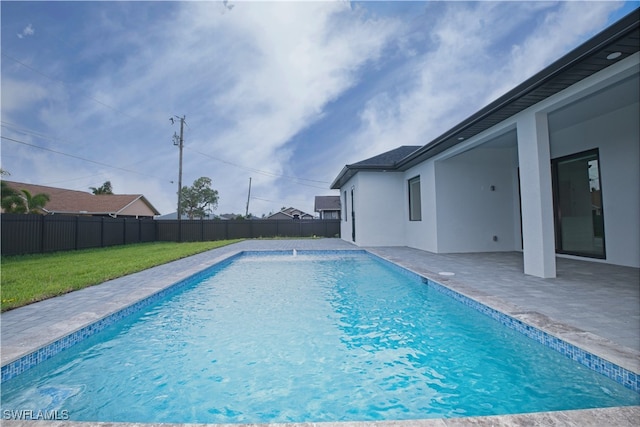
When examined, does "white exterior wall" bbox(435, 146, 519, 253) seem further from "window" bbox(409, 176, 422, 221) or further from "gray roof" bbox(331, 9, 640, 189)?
"gray roof" bbox(331, 9, 640, 189)

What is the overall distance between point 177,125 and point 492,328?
21.8 meters

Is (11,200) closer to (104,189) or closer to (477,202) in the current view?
(477,202)

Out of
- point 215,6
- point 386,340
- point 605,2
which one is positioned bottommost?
point 386,340

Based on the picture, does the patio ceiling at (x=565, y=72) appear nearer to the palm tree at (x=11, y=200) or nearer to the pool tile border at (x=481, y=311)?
the pool tile border at (x=481, y=311)

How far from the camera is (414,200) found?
10.7 m

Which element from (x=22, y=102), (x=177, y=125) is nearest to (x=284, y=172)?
(x=177, y=125)

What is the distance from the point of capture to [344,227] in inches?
611

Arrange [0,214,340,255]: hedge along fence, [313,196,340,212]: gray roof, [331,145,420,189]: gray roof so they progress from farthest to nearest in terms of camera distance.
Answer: [313,196,340,212]: gray roof, [331,145,420,189]: gray roof, [0,214,340,255]: hedge along fence

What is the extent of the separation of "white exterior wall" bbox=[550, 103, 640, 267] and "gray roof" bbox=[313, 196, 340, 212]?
85.6 ft

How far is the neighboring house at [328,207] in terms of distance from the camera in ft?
106

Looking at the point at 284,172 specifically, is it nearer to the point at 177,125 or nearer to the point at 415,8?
Answer: the point at 177,125

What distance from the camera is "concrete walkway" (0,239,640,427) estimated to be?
215 centimetres

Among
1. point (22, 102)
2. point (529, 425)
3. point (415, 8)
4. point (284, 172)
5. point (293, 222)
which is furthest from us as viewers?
point (284, 172)

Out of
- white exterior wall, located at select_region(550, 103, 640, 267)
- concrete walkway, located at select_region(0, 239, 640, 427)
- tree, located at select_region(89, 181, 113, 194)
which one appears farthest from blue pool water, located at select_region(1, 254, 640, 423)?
tree, located at select_region(89, 181, 113, 194)
